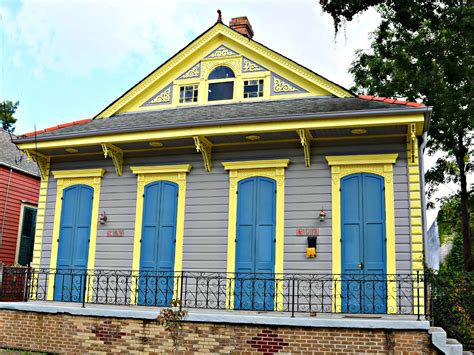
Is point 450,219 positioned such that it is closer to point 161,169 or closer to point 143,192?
point 161,169

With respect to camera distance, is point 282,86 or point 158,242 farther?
point 282,86

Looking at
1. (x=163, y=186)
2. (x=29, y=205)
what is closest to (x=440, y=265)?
(x=163, y=186)

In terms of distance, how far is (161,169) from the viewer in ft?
40.5

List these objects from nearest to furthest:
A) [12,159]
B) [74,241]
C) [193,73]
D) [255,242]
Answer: [255,242] < [74,241] < [193,73] < [12,159]

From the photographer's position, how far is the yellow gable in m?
13.0

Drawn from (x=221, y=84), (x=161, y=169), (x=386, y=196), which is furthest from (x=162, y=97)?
(x=386, y=196)

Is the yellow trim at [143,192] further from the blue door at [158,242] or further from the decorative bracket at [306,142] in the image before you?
the decorative bracket at [306,142]

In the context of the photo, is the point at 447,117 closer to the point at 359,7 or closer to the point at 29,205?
the point at 359,7

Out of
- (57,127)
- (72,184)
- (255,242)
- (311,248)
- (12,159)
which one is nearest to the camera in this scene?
(311,248)

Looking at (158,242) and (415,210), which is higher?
(415,210)

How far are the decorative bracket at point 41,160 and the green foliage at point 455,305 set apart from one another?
9.59 metres

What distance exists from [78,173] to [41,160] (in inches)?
44.3

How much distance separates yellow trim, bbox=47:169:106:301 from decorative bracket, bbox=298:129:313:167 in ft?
16.8

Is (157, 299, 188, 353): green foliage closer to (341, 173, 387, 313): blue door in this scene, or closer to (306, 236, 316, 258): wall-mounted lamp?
(306, 236, 316, 258): wall-mounted lamp
